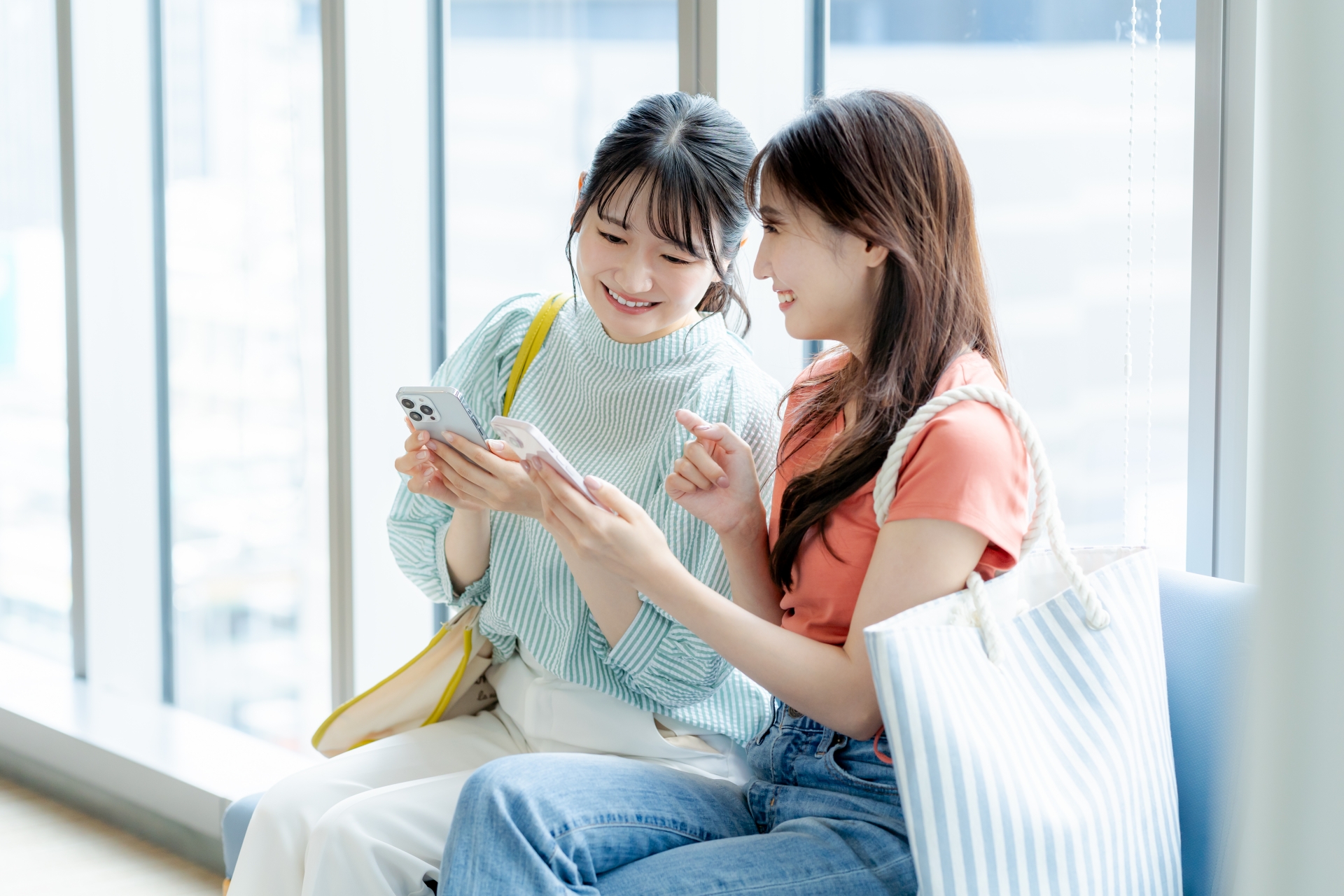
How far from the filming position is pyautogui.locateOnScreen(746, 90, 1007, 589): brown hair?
1.15 m

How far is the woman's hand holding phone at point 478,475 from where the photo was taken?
1.33 m

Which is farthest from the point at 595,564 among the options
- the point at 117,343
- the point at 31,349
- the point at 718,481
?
the point at 31,349

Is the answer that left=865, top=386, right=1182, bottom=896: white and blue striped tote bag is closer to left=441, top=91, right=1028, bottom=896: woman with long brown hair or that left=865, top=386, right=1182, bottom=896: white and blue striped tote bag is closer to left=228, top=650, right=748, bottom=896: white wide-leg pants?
left=441, top=91, right=1028, bottom=896: woman with long brown hair

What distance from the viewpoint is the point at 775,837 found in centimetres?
107

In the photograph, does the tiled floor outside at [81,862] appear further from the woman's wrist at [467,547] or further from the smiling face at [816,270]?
the smiling face at [816,270]

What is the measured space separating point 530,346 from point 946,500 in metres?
0.75

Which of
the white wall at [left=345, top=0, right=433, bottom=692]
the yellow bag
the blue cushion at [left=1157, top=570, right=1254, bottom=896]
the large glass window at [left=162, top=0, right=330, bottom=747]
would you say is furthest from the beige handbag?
the large glass window at [left=162, top=0, right=330, bottom=747]

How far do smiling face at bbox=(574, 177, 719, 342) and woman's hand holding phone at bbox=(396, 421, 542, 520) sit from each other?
231 mm

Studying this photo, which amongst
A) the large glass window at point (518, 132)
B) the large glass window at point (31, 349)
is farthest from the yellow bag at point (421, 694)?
the large glass window at point (31, 349)

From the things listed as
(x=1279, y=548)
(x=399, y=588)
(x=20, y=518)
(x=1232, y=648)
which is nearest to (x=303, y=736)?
(x=399, y=588)

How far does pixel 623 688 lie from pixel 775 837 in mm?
391

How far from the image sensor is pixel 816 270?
120cm

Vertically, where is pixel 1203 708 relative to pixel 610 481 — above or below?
below

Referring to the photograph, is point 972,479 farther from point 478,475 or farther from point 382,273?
point 382,273
